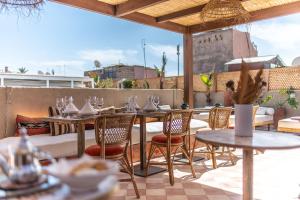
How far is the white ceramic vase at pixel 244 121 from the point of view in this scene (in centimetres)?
204

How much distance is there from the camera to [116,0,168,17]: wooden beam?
470 centimetres

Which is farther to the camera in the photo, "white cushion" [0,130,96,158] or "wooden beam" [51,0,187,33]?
"wooden beam" [51,0,187,33]

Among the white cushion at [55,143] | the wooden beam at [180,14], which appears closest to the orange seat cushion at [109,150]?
the white cushion at [55,143]

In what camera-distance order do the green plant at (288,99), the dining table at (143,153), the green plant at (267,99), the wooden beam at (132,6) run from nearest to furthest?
1. the dining table at (143,153)
2. the wooden beam at (132,6)
3. the green plant at (288,99)
4. the green plant at (267,99)

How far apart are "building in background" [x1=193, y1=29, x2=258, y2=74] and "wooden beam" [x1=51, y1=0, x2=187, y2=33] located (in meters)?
10.0

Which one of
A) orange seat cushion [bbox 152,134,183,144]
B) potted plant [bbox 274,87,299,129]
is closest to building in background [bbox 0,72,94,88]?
orange seat cushion [bbox 152,134,183,144]

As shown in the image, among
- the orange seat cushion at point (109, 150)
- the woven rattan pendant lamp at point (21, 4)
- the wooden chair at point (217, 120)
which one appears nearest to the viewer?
the woven rattan pendant lamp at point (21, 4)

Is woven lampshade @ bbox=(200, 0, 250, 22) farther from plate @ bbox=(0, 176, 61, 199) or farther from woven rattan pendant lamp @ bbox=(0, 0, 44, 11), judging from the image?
plate @ bbox=(0, 176, 61, 199)

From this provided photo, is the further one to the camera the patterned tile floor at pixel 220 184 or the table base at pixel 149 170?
the table base at pixel 149 170

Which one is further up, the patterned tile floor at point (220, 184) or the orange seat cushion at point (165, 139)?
the orange seat cushion at point (165, 139)

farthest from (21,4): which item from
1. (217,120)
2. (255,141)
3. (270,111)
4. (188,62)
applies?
(270,111)

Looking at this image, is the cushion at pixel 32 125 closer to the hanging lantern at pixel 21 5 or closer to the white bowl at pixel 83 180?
the hanging lantern at pixel 21 5

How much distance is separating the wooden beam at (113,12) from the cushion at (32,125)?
1885 mm

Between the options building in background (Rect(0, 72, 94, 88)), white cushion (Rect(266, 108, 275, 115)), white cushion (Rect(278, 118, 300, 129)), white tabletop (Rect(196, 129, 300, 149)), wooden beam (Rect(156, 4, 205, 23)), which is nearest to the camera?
white tabletop (Rect(196, 129, 300, 149))
